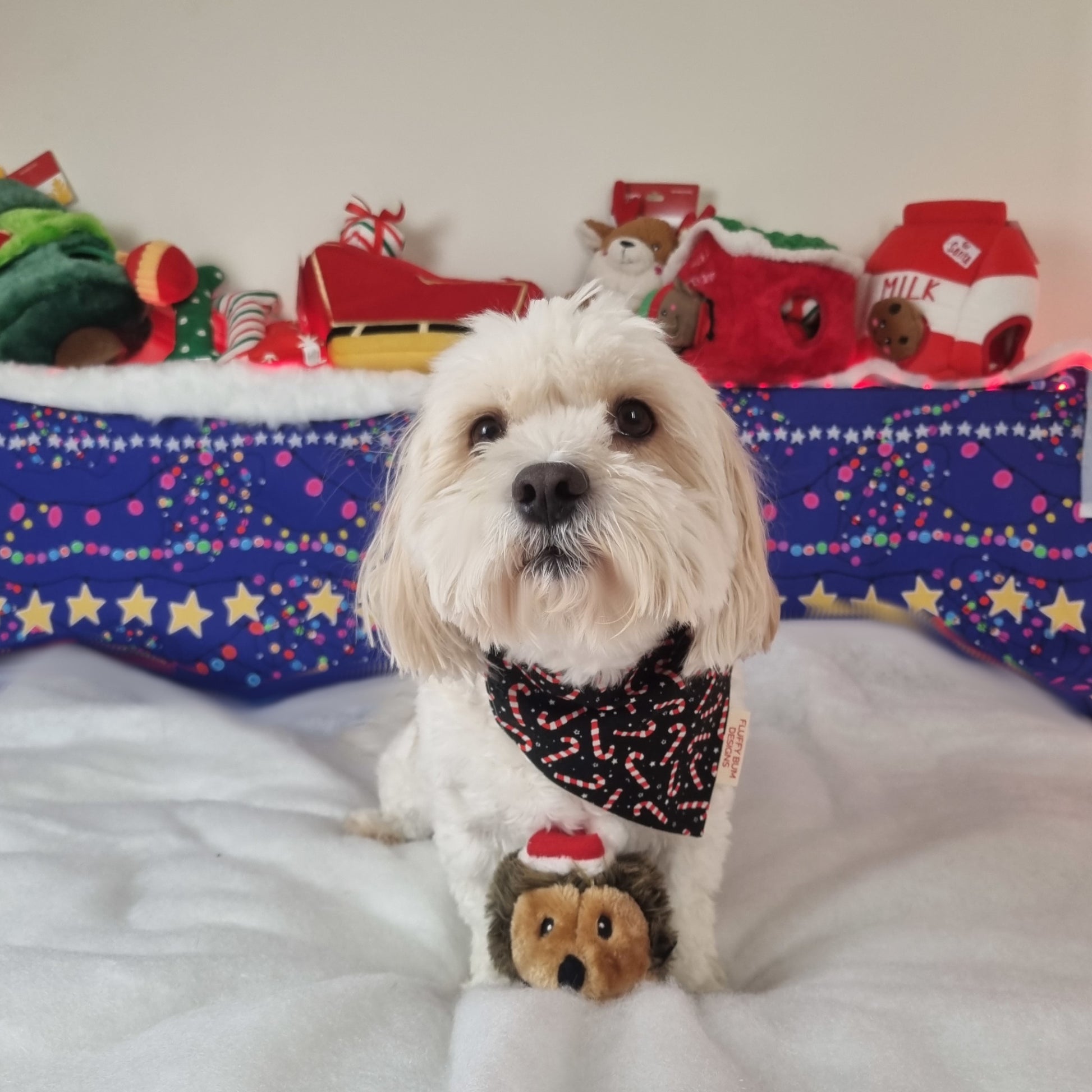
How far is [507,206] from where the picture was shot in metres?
2.22

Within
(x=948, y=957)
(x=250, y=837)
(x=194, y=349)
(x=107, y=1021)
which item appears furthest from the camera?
(x=194, y=349)

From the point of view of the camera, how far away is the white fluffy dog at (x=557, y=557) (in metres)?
0.86

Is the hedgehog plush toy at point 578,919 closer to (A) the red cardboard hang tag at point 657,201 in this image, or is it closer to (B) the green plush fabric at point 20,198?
(A) the red cardboard hang tag at point 657,201

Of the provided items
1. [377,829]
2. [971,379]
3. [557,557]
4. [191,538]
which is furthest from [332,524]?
[971,379]

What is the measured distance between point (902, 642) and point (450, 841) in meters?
1.29

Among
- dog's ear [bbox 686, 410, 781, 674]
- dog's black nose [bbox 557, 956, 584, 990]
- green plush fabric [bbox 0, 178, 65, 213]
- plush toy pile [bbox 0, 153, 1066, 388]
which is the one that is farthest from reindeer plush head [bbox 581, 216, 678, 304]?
dog's black nose [bbox 557, 956, 584, 990]

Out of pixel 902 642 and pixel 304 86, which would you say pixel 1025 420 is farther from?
pixel 304 86

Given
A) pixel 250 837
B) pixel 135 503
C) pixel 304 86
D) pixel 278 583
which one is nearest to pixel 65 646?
pixel 135 503

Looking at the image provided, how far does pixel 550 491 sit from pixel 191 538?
141cm

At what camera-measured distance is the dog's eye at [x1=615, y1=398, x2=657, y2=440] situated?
1.00 metres

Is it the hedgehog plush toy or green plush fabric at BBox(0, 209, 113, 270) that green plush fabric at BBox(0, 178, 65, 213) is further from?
the hedgehog plush toy

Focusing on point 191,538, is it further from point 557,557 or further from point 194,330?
point 557,557

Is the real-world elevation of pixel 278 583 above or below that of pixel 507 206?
below

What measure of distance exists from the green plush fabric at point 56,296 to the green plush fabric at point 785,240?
4.86ft
